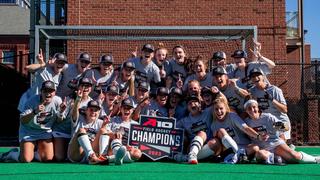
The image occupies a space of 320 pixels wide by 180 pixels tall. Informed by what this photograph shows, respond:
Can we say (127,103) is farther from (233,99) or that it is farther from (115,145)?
Result: (233,99)

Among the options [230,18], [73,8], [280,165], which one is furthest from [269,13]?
[280,165]

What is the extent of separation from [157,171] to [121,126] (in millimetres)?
1710

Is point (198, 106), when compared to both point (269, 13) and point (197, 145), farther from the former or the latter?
point (269, 13)

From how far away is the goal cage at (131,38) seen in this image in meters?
11.6

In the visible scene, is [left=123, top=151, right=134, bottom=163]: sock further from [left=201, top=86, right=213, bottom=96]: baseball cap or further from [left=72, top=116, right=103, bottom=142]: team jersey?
[left=201, top=86, right=213, bottom=96]: baseball cap

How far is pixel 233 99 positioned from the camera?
8.57 metres

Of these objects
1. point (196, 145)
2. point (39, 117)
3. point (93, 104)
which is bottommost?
point (196, 145)

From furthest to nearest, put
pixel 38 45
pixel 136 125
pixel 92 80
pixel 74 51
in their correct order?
pixel 74 51 < pixel 38 45 < pixel 92 80 < pixel 136 125

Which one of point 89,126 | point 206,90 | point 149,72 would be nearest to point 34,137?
point 89,126

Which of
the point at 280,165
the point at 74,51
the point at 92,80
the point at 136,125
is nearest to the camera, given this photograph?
the point at 280,165

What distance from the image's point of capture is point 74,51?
1442 cm

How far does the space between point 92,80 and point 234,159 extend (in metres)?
2.97

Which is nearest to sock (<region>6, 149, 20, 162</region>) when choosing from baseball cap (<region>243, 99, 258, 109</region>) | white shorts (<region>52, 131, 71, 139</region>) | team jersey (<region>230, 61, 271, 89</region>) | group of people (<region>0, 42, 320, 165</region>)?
group of people (<region>0, 42, 320, 165</region>)

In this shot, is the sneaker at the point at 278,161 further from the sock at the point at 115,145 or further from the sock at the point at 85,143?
the sock at the point at 85,143
